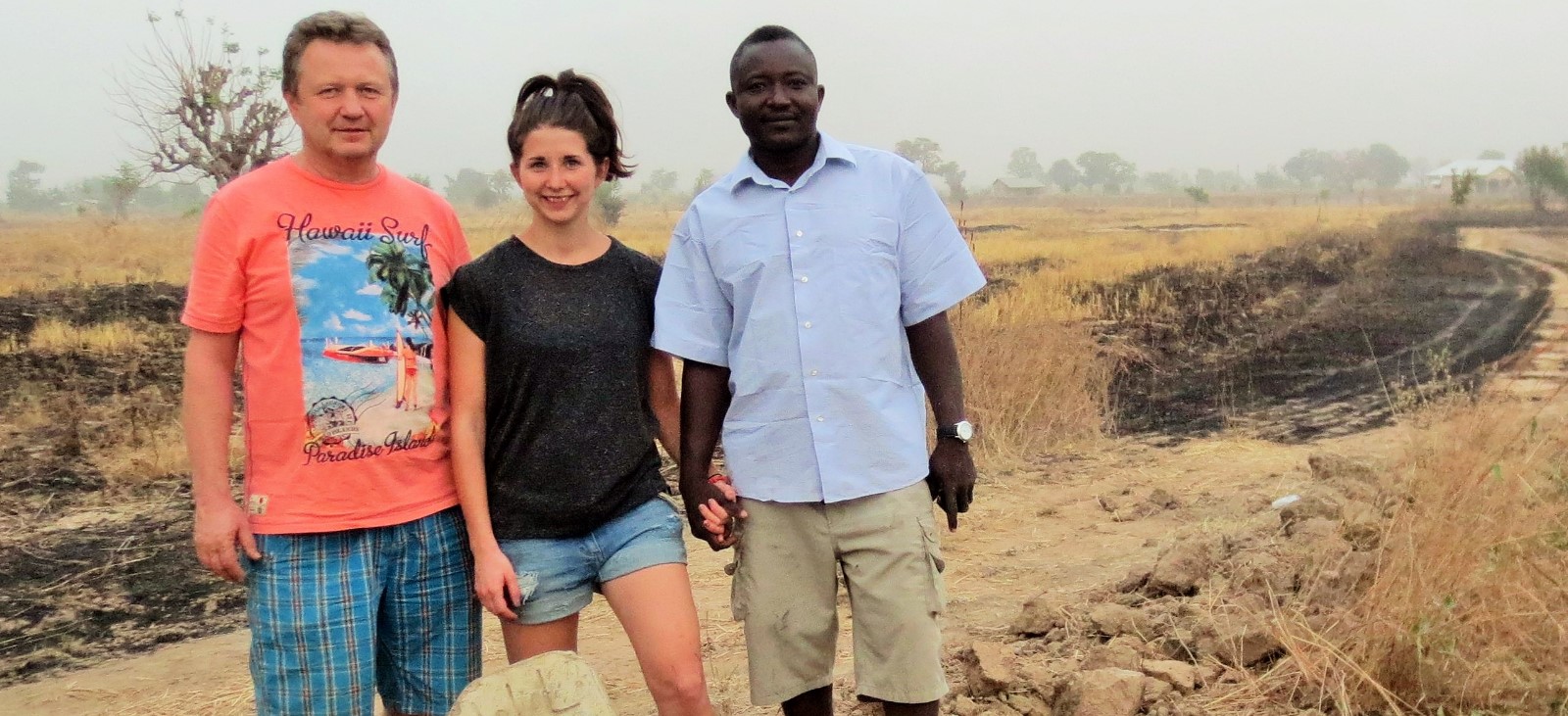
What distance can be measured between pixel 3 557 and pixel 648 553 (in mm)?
4609

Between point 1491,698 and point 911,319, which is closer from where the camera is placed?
point 911,319

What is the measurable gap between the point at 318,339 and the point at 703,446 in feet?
2.28

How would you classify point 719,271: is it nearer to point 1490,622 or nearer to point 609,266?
point 609,266

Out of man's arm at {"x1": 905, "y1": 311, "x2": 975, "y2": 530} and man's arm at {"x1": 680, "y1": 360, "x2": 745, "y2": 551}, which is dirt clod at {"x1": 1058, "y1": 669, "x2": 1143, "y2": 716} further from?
man's arm at {"x1": 680, "y1": 360, "x2": 745, "y2": 551}

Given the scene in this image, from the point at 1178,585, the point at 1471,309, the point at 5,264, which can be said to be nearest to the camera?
the point at 1178,585

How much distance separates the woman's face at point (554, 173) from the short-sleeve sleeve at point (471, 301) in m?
0.17

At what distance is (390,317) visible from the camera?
2.06 metres

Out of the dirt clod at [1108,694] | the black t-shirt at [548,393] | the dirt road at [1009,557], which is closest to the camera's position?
the black t-shirt at [548,393]

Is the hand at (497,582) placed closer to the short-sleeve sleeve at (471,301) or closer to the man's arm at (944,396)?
the short-sleeve sleeve at (471,301)

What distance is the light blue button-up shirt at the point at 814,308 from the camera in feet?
7.02

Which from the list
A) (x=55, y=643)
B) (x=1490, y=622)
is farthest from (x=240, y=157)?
(x=1490, y=622)

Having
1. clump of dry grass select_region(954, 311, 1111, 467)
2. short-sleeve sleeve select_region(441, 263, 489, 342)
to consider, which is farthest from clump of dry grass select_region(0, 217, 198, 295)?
short-sleeve sleeve select_region(441, 263, 489, 342)

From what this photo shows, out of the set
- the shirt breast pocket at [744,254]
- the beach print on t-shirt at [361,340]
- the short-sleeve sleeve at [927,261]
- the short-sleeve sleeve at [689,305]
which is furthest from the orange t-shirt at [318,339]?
the short-sleeve sleeve at [927,261]

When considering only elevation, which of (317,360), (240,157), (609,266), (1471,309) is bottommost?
(1471,309)
